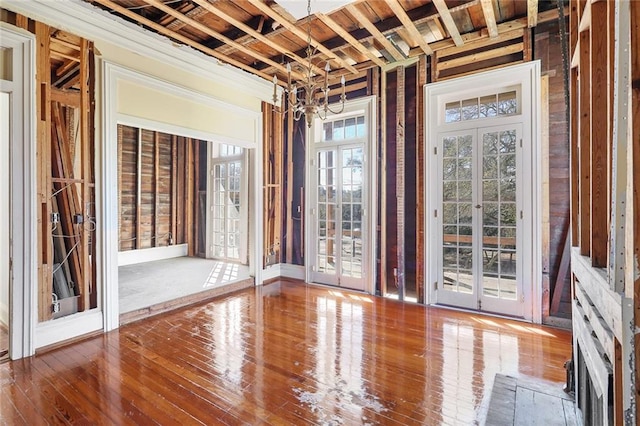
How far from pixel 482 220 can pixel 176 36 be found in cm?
429

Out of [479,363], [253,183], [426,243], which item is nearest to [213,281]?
[253,183]

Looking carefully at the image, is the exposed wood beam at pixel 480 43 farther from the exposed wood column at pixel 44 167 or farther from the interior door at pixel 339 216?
the exposed wood column at pixel 44 167

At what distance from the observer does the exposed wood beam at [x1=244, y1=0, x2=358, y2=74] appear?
10.5 ft

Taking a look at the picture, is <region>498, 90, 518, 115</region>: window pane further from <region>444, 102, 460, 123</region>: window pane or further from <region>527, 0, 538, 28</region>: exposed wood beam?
<region>527, 0, 538, 28</region>: exposed wood beam

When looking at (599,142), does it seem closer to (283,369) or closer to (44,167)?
(283,369)

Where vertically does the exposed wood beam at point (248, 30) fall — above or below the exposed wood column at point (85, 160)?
above

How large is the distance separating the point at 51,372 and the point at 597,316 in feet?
12.1

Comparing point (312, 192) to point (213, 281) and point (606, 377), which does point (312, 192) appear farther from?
point (606, 377)

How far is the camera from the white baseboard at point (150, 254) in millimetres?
6668

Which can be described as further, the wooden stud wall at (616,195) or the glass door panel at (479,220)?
the glass door panel at (479,220)

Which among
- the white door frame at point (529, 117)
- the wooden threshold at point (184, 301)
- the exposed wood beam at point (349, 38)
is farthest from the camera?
the wooden threshold at point (184, 301)

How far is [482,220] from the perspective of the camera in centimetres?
396

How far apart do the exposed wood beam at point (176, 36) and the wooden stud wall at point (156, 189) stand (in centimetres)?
349

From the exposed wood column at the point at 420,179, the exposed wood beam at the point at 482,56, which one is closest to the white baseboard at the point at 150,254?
the exposed wood column at the point at 420,179
